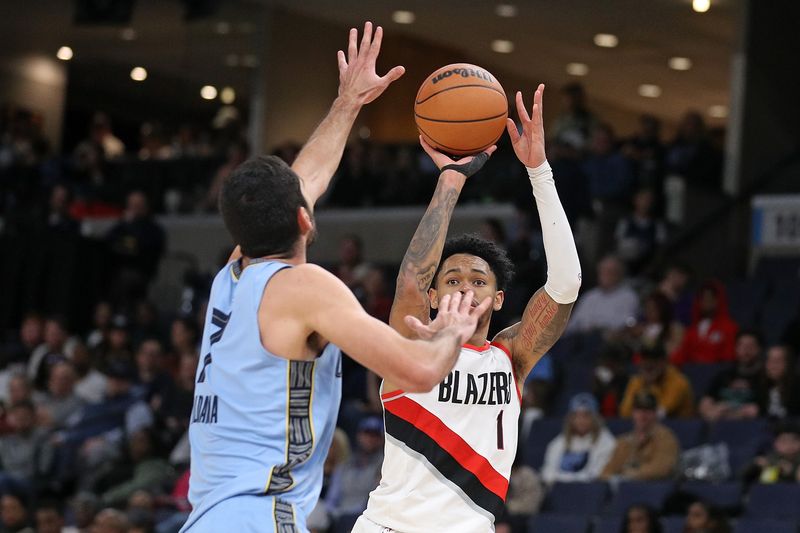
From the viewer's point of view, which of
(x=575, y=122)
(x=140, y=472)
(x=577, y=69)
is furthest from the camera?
(x=577, y=69)

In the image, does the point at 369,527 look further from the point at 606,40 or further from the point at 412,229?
the point at 606,40

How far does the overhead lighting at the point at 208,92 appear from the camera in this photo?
2119 centimetres

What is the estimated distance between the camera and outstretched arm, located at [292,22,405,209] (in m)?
5.22

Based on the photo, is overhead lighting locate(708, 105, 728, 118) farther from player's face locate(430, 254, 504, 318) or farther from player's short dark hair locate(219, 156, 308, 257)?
player's short dark hair locate(219, 156, 308, 257)

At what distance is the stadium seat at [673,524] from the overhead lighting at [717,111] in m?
17.5

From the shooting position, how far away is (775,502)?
979 cm

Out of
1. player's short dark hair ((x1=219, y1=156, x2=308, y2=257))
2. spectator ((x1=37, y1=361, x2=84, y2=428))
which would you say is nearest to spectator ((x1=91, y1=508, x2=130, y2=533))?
spectator ((x1=37, y1=361, x2=84, y2=428))

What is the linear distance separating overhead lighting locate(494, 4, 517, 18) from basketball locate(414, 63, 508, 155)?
1419cm

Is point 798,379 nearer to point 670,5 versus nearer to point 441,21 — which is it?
point 670,5

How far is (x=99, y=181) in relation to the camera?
66.6 ft

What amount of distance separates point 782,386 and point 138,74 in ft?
49.1

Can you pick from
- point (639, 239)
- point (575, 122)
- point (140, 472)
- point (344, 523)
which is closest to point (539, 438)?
point (344, 523)

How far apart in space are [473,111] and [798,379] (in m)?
6.04

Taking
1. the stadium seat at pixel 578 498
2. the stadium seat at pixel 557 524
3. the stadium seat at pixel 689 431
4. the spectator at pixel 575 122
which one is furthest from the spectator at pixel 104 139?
the stadium seat at pixel 557 524
